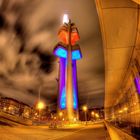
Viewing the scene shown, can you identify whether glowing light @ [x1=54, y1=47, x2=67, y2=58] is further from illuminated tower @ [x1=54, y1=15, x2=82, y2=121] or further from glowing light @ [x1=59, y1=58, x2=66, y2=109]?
glowing light @ [x1=59, y1=58, x2=66, y2=109]

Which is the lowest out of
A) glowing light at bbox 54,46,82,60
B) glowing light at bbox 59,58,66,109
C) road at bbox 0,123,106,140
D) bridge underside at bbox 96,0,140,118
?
road at bbox 0,123,106,140

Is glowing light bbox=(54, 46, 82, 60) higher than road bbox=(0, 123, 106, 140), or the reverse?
glowing light bbox=(54, 46, 82, 60)

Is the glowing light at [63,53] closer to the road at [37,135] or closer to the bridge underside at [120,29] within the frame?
the road at [37,135]

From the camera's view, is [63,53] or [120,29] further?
[63,53]

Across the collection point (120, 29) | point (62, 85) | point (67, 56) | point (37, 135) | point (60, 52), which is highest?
point (60, 52)

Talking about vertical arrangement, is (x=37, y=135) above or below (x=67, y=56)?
below

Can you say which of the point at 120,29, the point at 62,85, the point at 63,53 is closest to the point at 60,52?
the point at 63,53

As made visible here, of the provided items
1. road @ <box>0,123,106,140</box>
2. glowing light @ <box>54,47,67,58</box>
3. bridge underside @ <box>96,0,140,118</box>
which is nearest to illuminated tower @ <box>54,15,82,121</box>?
glowing light @ <box>54,47,67,58</box>

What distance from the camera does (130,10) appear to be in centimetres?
576

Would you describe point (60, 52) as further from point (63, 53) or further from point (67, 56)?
point (67, 56)

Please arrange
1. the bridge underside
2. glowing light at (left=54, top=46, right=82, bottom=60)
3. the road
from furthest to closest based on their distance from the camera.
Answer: glowing light at (left=54, top=46, right=82, bottom=60), the road, the bridge underside

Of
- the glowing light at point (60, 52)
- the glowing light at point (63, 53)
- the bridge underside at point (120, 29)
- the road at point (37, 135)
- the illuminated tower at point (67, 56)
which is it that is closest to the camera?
the bridge underside at point (120, 29)

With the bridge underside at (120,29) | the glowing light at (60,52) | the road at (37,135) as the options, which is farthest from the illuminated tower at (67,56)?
the bridge underside at (120,29)

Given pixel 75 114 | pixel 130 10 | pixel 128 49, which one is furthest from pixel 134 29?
pixel 75 114
